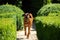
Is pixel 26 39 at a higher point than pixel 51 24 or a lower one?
lower

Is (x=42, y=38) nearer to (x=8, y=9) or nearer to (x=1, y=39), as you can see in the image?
(x=1, y=39)

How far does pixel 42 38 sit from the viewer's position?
10539mm

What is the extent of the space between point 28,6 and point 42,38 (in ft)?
60.5

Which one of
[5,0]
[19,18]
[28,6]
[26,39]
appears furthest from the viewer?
[28,6]

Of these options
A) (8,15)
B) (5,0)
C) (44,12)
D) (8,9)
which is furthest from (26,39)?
(5,0)

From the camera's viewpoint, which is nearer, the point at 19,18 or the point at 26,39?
the point at 26,39

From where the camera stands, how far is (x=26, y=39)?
15.2 metres

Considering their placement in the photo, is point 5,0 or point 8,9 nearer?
point 8,9

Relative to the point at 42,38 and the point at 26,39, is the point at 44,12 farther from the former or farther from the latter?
the point at 42,38

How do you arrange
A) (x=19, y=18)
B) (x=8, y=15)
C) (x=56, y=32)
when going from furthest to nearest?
(x=19, y=18) < (x=8, y=15) < (x=56, y=32)

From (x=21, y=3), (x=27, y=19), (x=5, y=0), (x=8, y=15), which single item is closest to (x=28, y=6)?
(x=21, y=3)

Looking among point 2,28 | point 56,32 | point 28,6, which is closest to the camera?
point 56,32

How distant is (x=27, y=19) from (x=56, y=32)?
652cm

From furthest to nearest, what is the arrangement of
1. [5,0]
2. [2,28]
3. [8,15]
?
[5,0], [8,15], [2,28]
